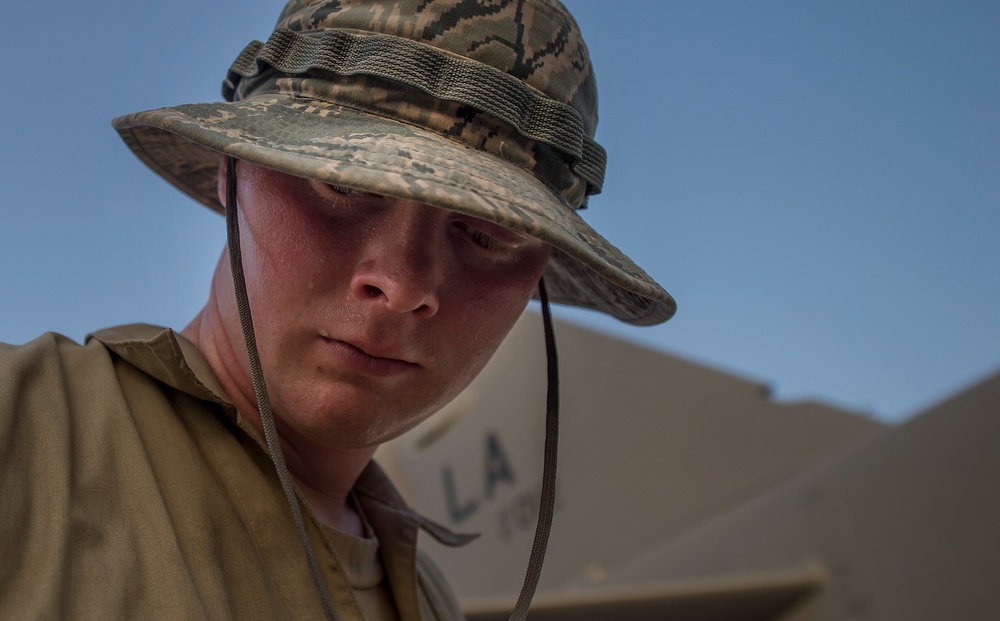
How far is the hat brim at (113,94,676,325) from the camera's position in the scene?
2.76 feet

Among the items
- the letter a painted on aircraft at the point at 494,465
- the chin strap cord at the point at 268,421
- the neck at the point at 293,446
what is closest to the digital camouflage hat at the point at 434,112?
the chin strap cord at the point at 268,421

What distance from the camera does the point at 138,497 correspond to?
2.92 feet

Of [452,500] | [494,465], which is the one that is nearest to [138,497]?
[494,465]

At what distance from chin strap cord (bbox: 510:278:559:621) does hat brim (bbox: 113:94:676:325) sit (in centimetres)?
21

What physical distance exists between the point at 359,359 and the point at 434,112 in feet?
0.98

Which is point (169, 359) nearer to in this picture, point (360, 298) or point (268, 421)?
point (268, 421)

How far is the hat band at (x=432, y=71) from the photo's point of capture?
1.03 m

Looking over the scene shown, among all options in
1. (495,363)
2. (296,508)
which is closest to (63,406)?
(296,508)

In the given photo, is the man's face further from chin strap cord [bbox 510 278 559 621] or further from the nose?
chin strap cord [bbox 510 278 559 621]

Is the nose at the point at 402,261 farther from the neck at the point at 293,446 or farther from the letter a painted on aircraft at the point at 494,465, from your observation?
the letter a painted on aircraft at the point at 494,465

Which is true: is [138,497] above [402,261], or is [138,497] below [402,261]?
below

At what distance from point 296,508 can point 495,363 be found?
13.8 ft

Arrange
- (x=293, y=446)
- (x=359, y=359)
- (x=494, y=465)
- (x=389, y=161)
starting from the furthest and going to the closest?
(x=494, y=465), (x=293, y=446), (x=359, y=359), (x=389, y=161)

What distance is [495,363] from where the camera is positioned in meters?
5.18
